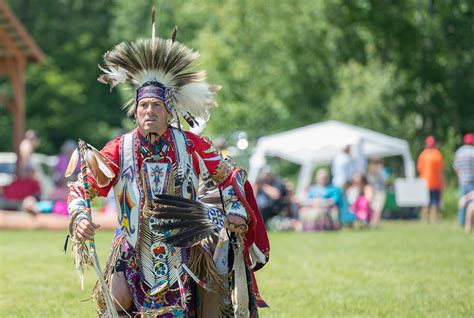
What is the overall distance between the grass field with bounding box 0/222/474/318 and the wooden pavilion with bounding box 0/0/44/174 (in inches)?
206

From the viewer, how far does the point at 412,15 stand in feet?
99.5

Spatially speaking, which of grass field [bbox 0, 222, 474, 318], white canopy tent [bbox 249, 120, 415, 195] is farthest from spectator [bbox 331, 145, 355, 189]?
grass field [bbox 0, 222, 474, 318]

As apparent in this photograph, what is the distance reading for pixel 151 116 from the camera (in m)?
5.18

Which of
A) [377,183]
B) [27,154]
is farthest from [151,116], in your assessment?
[377,183]

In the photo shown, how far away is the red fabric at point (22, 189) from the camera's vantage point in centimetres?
1742

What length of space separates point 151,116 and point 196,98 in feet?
1.10

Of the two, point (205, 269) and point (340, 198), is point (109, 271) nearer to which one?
point (205, 269)

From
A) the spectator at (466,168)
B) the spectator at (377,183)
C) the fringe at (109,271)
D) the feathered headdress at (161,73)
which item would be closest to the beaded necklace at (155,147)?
the feathered headdress at (161,73)

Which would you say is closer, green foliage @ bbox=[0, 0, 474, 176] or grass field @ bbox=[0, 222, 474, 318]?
grass field @ bbox=[0, 222, 474, 318]

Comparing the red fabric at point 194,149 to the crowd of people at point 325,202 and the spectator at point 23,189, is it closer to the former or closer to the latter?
the crowd of people at point 325,202

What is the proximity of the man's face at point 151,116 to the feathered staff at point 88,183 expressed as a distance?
→ 0.88ft

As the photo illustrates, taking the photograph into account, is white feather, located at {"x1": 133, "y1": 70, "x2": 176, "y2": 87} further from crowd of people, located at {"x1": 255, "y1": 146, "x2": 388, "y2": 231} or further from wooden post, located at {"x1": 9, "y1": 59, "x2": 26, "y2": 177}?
wooden post, located at {"x1": 9, "y1": 59, "x2": 26, "y2": 177}

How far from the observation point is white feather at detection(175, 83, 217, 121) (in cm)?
539

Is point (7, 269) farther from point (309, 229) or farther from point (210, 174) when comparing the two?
point (309, 229)
